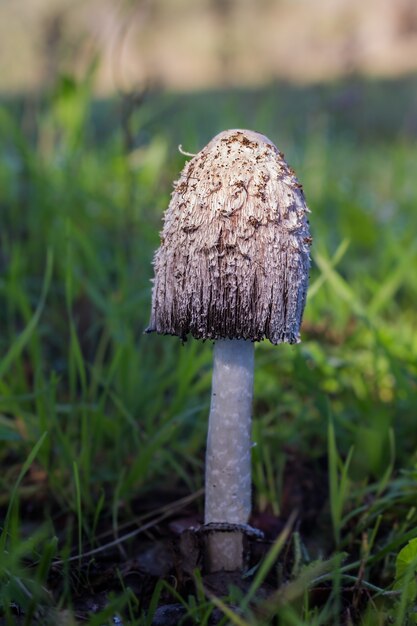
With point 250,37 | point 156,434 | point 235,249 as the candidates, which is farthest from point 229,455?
point 250,37

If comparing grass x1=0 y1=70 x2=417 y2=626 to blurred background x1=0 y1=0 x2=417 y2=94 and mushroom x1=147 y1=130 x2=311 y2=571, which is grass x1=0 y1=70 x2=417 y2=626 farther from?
blurred background x1=0 y1=0 x2=417 y2=94

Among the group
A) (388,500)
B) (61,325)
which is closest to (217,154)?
(388,500)

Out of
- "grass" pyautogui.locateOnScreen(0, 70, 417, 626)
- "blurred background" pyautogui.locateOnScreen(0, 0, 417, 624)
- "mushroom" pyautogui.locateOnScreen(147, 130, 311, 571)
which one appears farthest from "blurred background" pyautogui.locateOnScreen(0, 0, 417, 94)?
"mushroom" pyautogui.locateOnScreen(147, 130, 311, 571)

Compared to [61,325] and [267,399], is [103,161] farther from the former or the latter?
[267,399]

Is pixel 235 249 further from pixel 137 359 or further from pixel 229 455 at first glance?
pixel 137 359

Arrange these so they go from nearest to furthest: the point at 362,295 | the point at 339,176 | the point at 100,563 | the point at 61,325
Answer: the point at 100,563
the point at 61,325
the point at 362,295
the point at 339,176

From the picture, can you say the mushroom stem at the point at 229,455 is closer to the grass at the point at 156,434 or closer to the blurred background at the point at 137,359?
the grass at the point at 156,434
